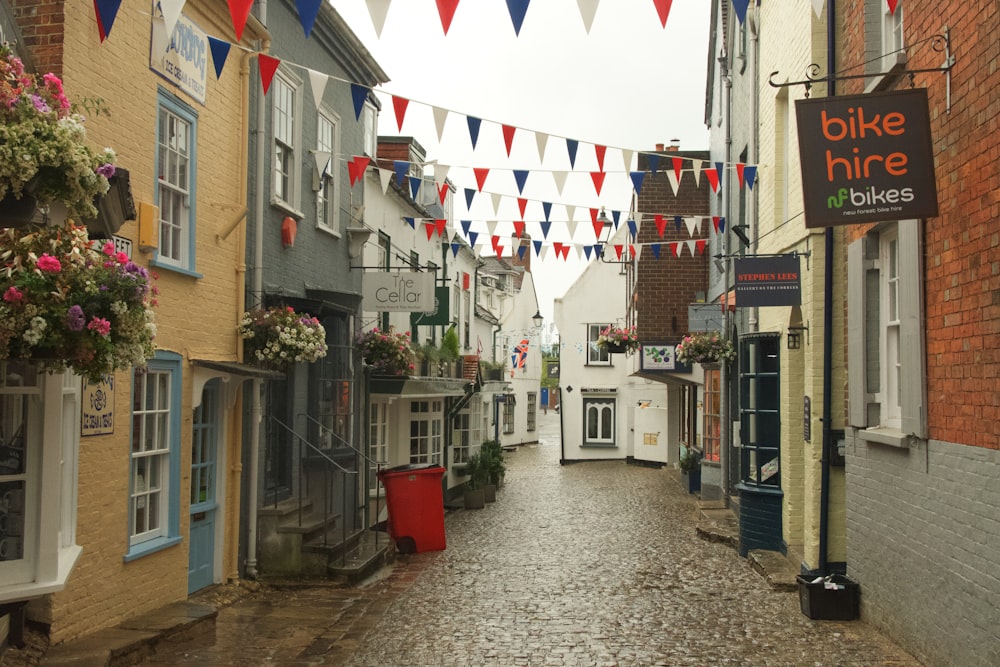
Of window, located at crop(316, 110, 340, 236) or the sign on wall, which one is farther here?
window, located at crop(316, 110, 340, 236)

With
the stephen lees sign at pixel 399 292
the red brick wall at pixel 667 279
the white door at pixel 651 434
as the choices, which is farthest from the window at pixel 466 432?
the white door at pixel 651 434

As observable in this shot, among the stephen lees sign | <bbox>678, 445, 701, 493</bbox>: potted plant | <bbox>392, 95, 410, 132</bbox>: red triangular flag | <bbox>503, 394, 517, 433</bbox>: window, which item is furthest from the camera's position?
<bbox>503, 394, 517, 433</bbox>: window

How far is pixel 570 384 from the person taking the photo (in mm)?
37312

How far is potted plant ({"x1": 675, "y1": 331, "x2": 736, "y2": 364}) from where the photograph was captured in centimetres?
1744

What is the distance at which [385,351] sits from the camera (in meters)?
15.3

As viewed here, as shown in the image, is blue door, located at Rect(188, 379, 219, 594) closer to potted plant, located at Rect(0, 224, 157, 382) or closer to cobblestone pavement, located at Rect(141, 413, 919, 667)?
cobblestone pavement, located at Rect(141, 413, 919, 667)

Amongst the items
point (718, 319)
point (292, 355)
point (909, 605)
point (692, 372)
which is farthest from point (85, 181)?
point (692, 372)

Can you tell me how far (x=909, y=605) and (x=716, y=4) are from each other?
16.1 metres

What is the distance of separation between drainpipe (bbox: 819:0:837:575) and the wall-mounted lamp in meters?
1.09

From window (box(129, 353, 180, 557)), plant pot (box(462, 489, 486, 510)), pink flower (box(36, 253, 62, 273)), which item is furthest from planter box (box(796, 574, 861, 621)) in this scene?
plant pot (box(462, 489, 486, 510))

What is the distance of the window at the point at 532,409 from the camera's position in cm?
4819

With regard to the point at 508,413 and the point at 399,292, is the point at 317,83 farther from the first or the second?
the point at 508,413

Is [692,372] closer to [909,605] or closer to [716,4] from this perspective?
[716,4]

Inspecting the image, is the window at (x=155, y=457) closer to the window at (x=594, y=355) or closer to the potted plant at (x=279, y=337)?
the potted plant at (x=279, y=337)
